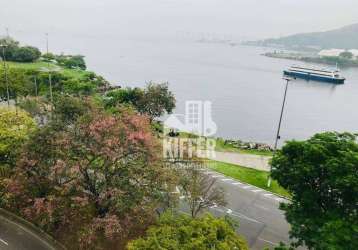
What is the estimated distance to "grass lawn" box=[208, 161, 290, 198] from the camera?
29203 millimetres

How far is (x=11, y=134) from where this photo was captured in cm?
2328

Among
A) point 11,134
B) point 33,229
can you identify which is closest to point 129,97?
point 11,134

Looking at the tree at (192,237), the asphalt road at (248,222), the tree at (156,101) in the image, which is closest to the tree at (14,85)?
the tree at (156,101)

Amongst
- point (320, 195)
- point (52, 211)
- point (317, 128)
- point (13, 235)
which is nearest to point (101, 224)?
point (52, 211)

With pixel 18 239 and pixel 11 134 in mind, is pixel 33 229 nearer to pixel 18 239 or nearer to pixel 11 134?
pixel 18 239

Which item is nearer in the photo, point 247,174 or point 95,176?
point 95,176

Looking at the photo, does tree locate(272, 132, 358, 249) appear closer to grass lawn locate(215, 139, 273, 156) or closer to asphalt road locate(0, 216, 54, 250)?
asphalt road locate(0, 216, 54, 250)

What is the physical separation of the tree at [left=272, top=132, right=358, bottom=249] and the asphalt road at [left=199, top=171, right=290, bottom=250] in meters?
4.83

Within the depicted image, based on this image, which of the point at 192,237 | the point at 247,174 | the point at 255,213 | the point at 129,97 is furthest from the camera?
the point at 129,97

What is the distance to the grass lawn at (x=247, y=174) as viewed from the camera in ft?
95.8

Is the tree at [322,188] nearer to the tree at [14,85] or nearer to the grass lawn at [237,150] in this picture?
the grass lawn at [237,150]

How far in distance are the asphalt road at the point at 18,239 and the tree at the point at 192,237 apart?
7951mm

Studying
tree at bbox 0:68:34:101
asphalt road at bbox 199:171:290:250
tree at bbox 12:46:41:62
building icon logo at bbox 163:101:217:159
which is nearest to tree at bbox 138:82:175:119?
building icon logo at bbox 163:101:217:159

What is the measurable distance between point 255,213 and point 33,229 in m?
14.7
